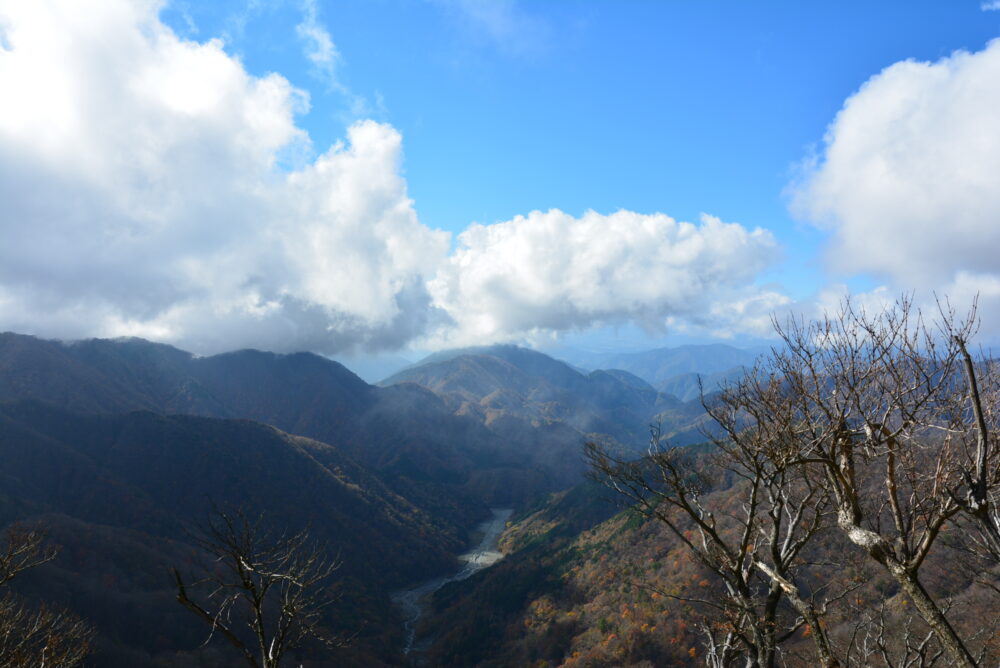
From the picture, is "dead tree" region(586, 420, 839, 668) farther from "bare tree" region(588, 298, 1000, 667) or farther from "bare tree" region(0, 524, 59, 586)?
"bare tree" region(0, 524, 59, 586)

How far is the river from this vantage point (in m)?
120

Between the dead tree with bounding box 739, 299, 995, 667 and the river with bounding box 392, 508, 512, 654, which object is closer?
the dead tree with bounding box 739, 299, 995, 667

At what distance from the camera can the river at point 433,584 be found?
120m

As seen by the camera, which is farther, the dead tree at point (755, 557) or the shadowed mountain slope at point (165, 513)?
the shadowed mountain slope at point (165, 513)

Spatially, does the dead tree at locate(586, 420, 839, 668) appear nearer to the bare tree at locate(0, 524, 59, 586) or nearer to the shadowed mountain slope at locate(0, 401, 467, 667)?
the bare tree at locate(0, 524, 59, 586)

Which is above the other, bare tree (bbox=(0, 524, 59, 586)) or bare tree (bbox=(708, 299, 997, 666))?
bare tree (bbox=(708, 299, 997, 666))

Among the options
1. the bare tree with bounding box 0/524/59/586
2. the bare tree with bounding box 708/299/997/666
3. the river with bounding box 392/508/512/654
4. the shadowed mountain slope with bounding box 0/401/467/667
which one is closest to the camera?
the bare tree with bounding box 708/299/997/666

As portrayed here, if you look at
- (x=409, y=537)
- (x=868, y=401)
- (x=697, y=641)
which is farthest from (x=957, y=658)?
(x=409, y=537)

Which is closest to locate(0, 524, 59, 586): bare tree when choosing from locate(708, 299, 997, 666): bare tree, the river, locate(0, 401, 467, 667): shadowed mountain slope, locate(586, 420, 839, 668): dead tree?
locate(586, 420, 839, 668): dead tree

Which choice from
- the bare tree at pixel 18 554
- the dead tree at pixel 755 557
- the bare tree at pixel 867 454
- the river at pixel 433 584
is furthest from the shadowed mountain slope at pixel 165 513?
the bare tree at pixel 867 454

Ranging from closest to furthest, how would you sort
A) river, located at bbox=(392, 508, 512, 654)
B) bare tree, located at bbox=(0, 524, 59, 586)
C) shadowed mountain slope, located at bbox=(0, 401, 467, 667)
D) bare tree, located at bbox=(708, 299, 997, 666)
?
1. bare tree, located at bbox=(708, 299, 997, 666)
2. bare tree, located at bbox=(0, 524, 59, 586)
3. shadowed mountain slope, located at bbox=(0, 401, 467, 667)
4. river, located at bbox=(392, 508, 512, 654)

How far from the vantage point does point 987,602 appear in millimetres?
38375

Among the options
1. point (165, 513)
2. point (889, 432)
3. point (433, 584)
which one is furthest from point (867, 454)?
point (165, 513)

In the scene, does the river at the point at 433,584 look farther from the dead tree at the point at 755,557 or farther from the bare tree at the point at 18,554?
the dead tree at the point at 755,557
